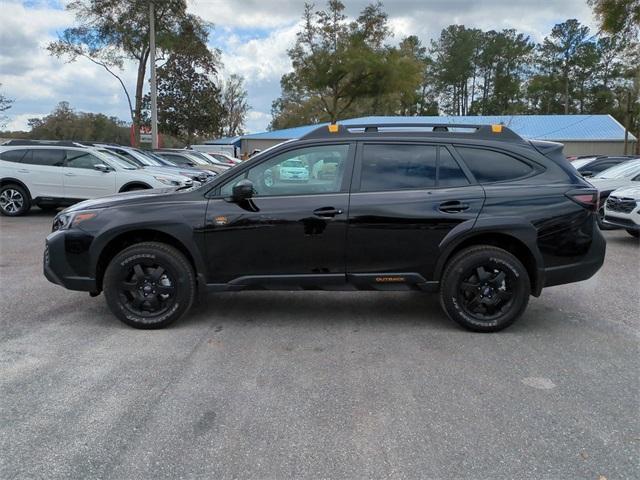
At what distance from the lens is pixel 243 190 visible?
4492mm

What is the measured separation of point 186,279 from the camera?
4.68 m

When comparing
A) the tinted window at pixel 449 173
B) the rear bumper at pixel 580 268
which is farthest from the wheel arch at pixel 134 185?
the rear bumper at pixel 580 268

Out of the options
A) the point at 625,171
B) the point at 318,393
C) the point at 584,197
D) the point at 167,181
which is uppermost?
the point at 625,171

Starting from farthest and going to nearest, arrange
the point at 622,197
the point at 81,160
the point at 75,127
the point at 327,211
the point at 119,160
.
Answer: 1. the point at 75,127
2. the point at 119,160
3. the point at 81,160
4. the point at 622,197
5. the point at 327,211

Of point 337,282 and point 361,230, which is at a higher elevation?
point 361,230

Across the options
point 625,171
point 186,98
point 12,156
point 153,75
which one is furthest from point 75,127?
point 625,171

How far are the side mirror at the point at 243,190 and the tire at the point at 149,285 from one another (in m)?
0.77

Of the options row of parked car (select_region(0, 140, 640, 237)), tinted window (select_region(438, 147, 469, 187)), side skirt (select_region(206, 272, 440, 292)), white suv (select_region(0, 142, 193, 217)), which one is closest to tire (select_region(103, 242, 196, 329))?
side skirt (select_region(206, 272, 440, 292))

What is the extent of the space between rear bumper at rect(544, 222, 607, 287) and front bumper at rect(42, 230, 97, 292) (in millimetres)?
4126

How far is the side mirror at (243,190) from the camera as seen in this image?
4.49m

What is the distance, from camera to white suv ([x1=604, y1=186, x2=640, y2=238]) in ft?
30.6

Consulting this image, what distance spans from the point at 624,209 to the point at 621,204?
12cm

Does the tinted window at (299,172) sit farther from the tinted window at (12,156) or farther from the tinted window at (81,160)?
the tinted window at (12,156)

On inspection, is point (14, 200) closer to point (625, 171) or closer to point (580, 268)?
point (580, 268)
